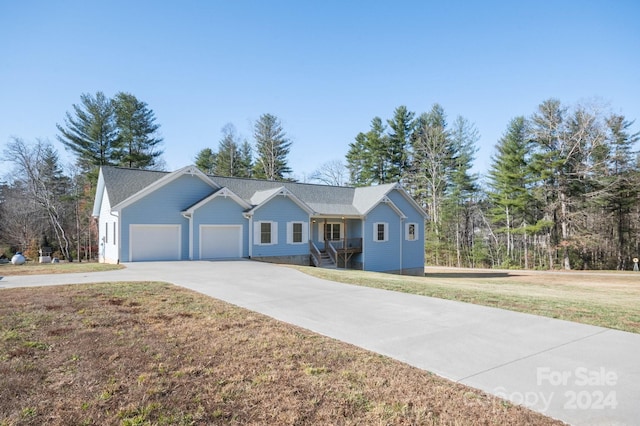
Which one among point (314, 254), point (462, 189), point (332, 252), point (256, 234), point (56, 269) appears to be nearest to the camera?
point (56, 269)

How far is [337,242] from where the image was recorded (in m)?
24.2

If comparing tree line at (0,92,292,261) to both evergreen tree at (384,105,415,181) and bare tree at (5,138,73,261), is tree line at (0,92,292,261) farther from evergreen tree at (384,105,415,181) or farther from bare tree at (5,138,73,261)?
evergreen tree at (384,105,415,181)

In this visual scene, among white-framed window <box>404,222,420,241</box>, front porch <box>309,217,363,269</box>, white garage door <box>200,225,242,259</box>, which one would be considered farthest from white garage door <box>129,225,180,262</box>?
white-framed window <box>404,222,420,241</box>

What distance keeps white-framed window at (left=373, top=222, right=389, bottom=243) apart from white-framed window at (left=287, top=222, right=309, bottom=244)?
507 cm

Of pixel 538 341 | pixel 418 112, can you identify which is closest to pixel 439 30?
pixel 538 341

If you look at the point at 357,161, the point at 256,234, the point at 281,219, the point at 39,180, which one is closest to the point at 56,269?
the point at 256,234

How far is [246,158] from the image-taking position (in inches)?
1720

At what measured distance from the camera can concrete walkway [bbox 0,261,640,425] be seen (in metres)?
3.70

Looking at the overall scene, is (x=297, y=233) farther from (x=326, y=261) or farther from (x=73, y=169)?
(x=73, y=169)

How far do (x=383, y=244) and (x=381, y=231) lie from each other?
0.91m

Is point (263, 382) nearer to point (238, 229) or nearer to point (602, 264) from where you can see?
point (238, 229)

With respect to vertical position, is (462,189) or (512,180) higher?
(512,180)

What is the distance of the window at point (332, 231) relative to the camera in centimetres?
2473

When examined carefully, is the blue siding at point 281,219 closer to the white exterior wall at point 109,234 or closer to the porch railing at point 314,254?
the porch railing at point 314,254
